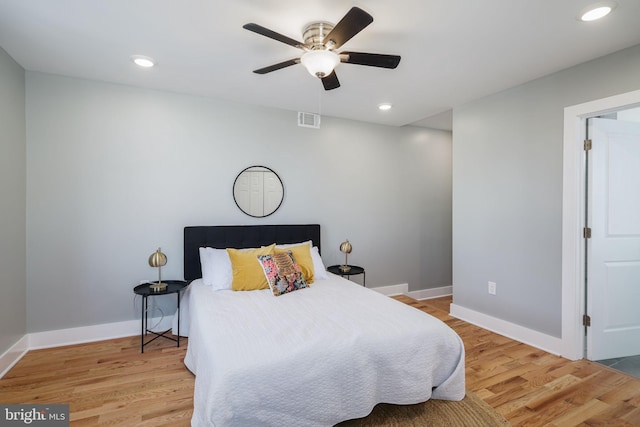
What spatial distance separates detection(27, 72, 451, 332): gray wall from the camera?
2.89 metres

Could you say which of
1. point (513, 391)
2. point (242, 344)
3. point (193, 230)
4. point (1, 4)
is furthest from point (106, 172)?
point (513, 391)

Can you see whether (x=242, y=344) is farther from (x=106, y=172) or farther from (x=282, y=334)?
(x=106, y=172)

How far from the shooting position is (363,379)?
1791mm

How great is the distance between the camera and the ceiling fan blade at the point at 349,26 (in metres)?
1.54

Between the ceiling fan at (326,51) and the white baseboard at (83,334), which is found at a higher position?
the ceiling fan at (326,51)

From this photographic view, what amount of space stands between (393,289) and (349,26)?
144 inches

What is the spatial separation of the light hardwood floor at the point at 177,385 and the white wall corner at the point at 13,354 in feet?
0.17

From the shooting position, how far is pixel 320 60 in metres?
1.93

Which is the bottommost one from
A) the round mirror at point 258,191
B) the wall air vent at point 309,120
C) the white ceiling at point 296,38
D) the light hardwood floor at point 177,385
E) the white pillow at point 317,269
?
the light hardwood floor at point 177,385

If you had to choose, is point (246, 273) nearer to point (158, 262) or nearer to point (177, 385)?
point (158, 262)

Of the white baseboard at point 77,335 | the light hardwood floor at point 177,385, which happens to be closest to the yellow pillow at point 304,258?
the light hardwood floor at point 177,385

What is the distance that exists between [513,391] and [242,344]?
196 cm

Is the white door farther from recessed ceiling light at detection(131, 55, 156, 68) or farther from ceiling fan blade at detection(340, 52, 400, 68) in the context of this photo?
recessed ceiling light at detection(131, 55, 156, 68)

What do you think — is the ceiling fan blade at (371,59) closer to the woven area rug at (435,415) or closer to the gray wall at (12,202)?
the woven area rug at (435,415)
